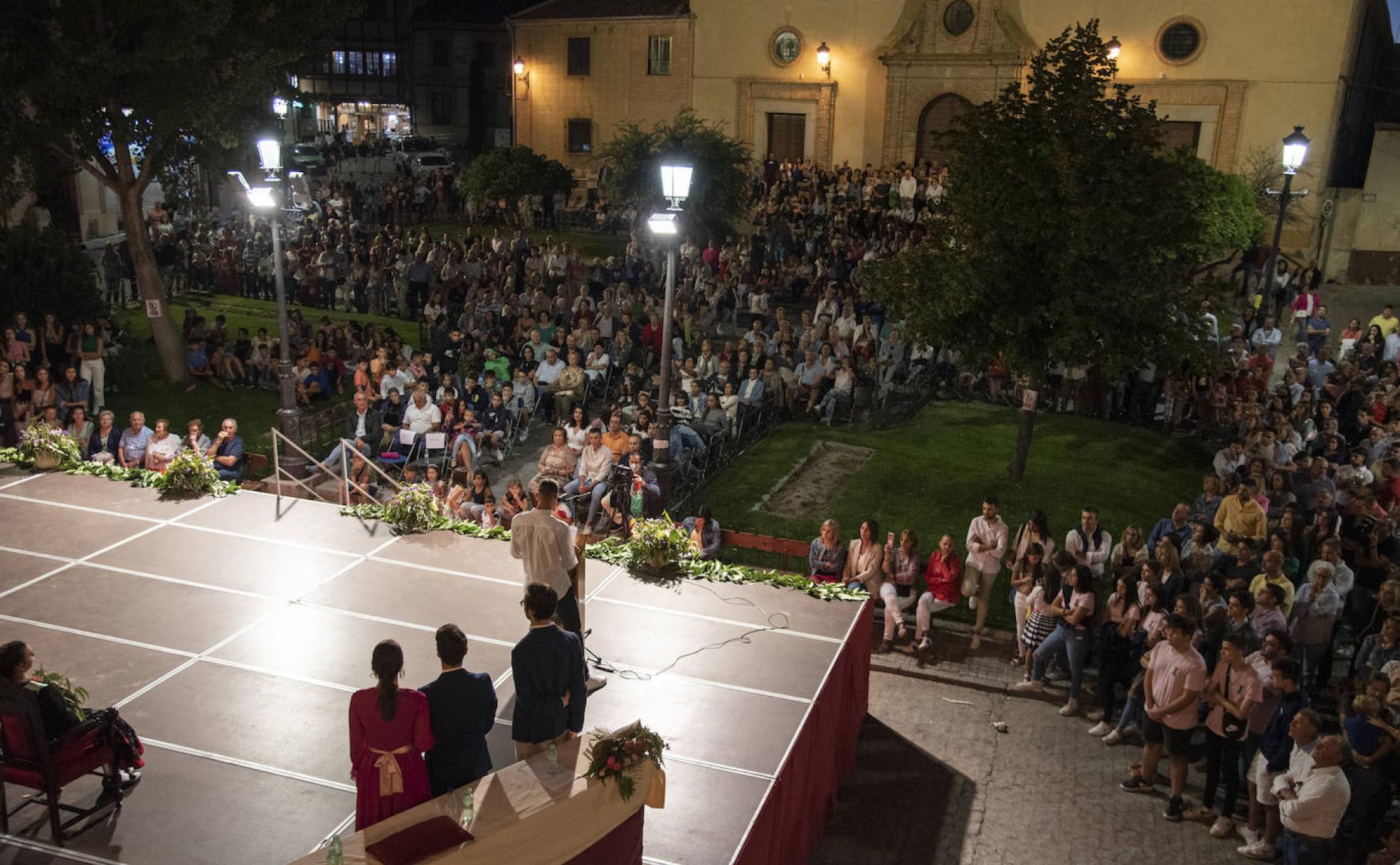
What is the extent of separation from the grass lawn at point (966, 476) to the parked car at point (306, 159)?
3076 cm

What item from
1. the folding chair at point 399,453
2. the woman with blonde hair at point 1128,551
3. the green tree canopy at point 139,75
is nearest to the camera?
the woman with blonde hair at point 1128,551

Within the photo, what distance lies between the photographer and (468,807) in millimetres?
6891

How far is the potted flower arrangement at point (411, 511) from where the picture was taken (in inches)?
471

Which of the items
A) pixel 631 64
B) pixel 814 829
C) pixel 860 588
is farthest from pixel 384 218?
pixel 814 829

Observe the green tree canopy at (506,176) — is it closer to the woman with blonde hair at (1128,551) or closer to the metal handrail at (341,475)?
the metal handrail at (341,475)

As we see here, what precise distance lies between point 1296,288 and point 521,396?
17403mm

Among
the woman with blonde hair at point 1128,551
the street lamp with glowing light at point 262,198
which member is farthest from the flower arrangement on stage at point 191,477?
the woman with blonde hair at point 1128,551

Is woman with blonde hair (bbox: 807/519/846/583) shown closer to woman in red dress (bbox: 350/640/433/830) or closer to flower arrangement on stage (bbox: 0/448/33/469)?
woman in red dress (bbox: 350/640/433/830)

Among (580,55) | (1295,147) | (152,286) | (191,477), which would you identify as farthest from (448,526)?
(580,55)

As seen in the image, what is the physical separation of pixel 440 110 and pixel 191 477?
50.5 m

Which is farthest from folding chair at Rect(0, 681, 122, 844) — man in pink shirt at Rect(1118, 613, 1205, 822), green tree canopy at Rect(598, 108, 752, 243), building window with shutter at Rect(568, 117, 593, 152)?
building window with shutter at Rect(568, 117, 593, 152)

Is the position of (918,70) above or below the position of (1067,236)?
above

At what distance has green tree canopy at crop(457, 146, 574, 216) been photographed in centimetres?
3156

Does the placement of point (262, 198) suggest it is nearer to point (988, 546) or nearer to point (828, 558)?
point (828, 558)
